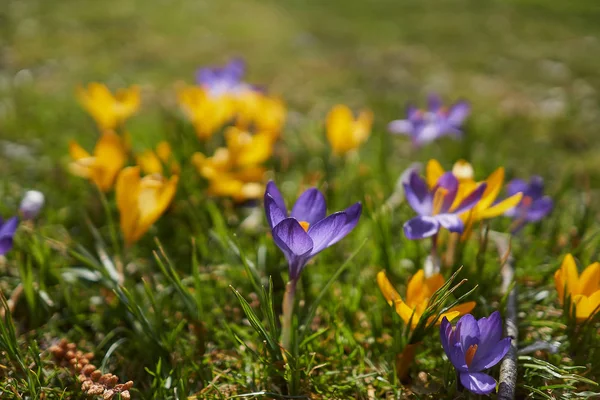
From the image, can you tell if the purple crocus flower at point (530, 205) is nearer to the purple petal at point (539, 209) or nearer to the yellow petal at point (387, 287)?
the purple petal at point (539, 209)

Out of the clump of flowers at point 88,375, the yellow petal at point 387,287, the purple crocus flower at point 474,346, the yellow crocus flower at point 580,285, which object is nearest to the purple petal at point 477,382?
the purple crocus flower at point 474,346

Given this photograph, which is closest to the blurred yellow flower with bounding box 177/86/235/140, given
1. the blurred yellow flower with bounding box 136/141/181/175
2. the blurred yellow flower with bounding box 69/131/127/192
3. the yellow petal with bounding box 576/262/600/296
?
the blurred yellow flower with bounding box 136/141/181/175

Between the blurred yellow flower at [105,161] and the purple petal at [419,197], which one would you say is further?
the blurred yellow flower at [105,161]

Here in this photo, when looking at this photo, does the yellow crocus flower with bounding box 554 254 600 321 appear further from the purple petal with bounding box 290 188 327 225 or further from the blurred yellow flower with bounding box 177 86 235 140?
the blurred yellow flower with bounding box 177 86 235 140

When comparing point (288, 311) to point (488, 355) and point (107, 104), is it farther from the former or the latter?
point (107, 104)

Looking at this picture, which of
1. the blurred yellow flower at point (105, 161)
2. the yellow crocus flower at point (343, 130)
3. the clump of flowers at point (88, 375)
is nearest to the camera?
the clump of flowers at point (88, 375)

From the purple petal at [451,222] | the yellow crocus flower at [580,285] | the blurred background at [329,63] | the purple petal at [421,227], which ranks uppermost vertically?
the purple petal at [451,222]

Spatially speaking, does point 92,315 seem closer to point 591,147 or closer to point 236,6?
point 591,147
